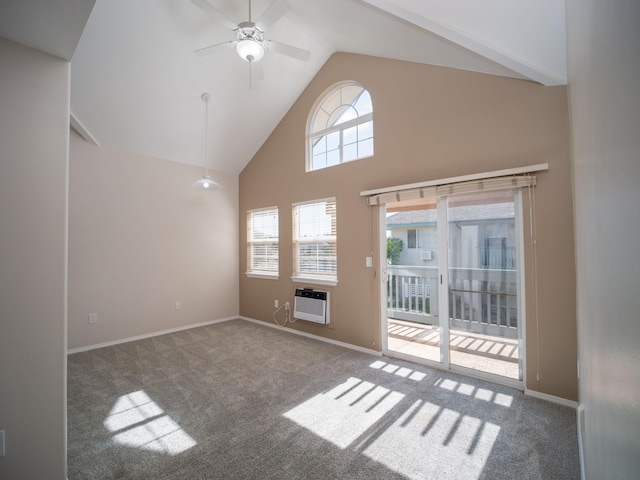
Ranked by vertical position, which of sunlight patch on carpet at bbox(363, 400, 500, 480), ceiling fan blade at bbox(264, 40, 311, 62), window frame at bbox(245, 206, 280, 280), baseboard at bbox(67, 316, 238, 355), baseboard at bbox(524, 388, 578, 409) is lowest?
sunlight patch on carpet at bbox(363, 400, 500, 480)

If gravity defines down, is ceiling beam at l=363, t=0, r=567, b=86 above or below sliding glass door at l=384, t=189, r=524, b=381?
above

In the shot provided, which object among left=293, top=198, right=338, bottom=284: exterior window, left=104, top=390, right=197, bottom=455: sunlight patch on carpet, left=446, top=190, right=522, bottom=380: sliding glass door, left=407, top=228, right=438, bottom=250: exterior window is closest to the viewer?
left=104, top=390, right=197, bottom=455: sunlight patch on carpet

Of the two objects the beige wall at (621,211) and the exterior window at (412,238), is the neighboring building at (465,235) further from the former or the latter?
the beige wall at (621,211)

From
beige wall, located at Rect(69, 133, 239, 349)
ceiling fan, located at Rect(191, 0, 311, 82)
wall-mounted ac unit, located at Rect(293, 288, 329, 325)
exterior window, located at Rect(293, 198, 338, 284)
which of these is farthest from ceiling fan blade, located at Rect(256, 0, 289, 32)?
wall-mounted ac unit, located at Rect(293, 288, 329, 325)

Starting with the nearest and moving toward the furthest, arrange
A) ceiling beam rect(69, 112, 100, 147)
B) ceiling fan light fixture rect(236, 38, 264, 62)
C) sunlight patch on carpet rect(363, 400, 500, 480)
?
sunlight patch on carpet rect(363, 400, 500, 480), ceiling fan light fixture rect(236, 38, 264, 62), ceiling beam rect(69, 112, 100, 147)

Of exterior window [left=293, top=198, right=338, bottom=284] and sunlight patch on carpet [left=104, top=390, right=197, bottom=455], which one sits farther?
exterior window [left=293, top=198, right=338, bottom=284]

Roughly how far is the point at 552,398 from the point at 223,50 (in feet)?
17.4

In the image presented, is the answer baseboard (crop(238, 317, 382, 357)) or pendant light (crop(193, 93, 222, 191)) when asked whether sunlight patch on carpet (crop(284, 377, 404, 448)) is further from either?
pendant light (crop(193, 93, 222, 191))

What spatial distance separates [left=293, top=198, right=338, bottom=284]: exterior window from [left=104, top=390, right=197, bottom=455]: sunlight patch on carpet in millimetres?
2564

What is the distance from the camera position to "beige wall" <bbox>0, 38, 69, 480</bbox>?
154 cm

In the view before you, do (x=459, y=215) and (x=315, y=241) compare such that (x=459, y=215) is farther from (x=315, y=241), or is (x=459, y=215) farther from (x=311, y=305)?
(x=311, y=305)

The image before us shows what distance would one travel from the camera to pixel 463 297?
323 centimetres

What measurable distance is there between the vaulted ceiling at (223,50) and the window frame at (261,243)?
110 cm

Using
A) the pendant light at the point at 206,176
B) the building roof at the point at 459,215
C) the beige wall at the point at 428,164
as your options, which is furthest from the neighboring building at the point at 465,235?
the pendant light at the point at 206,176
